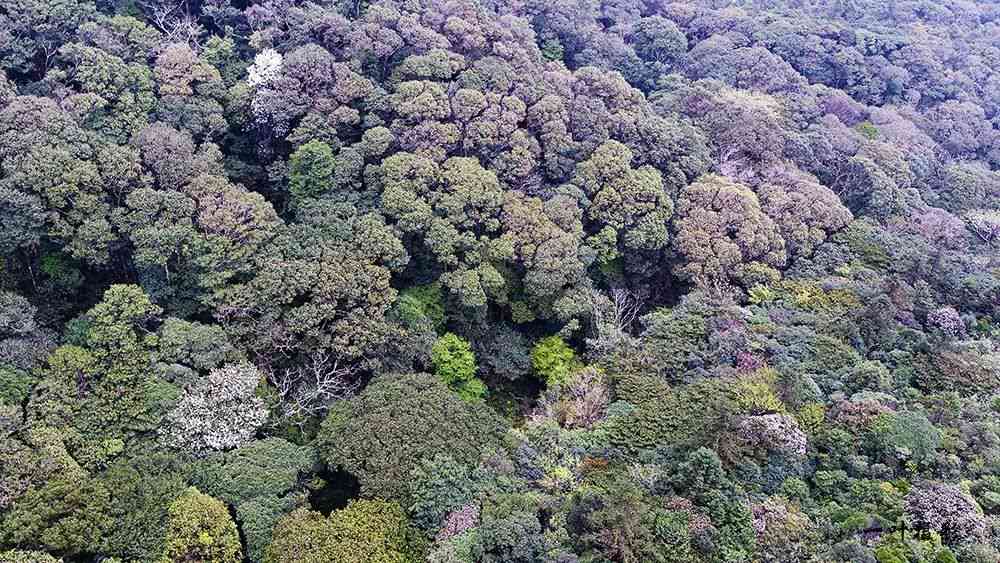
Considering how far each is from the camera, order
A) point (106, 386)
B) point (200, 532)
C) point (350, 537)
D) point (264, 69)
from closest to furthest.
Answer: point (200, 532) → point (350, 537) → point (106, 386) → point (264, 69)

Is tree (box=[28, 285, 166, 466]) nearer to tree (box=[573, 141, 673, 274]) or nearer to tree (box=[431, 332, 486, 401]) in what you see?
tree (box=[431, 332, 486, 401])

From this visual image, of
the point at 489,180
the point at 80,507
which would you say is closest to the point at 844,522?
the point at 489,180

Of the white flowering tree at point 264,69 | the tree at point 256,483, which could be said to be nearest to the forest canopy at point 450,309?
the tree at point 256,483

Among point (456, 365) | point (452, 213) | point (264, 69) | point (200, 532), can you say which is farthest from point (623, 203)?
point (200, 532)

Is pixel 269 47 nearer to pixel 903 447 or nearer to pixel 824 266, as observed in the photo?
pixel 824 266

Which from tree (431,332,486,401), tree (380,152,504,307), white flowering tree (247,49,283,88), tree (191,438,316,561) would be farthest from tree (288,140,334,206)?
tree (191,438,316,561)

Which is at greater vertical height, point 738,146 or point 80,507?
point 738,146

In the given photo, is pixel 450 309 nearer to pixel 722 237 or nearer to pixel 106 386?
pixel 106 386
